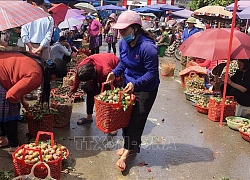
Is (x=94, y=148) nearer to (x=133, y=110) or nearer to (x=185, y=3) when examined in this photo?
(x=133, y=110)

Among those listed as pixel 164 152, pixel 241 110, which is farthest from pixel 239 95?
pixel 164 152

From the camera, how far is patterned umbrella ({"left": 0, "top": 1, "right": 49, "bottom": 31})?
12.4 feet

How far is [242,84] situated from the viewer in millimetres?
6156

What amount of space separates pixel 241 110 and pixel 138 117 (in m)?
3.22

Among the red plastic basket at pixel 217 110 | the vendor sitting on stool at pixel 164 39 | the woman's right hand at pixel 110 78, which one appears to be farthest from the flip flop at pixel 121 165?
the vendor sitting on stool at pixel 164 39

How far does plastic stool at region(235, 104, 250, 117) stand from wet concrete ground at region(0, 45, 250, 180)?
649mm

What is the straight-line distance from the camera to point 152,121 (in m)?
6.01

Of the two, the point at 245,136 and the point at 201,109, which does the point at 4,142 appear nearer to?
the point at 245,136

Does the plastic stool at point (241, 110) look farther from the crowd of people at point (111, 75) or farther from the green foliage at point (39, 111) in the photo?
the green foliage at point (39, 111)

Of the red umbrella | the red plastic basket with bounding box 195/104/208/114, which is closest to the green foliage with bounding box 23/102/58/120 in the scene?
Result: the red umbrella

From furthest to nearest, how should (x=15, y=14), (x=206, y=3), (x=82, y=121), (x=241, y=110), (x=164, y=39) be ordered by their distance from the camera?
(x=206, y=3)
(x=164, y=39)
(x=241, y=110)
(x=82, y=121)
(x=15, y=14)

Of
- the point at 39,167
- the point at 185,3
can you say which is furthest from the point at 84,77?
the point at 185,3

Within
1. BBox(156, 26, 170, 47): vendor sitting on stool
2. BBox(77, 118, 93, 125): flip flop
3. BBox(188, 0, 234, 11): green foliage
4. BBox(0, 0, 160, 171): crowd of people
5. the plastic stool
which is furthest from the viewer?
BBox(188, 0, 234, 11): green foliage

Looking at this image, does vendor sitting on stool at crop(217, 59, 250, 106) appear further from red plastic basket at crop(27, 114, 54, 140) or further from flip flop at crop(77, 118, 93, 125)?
red plastic basket at crop(27, 114, 54, 140)
